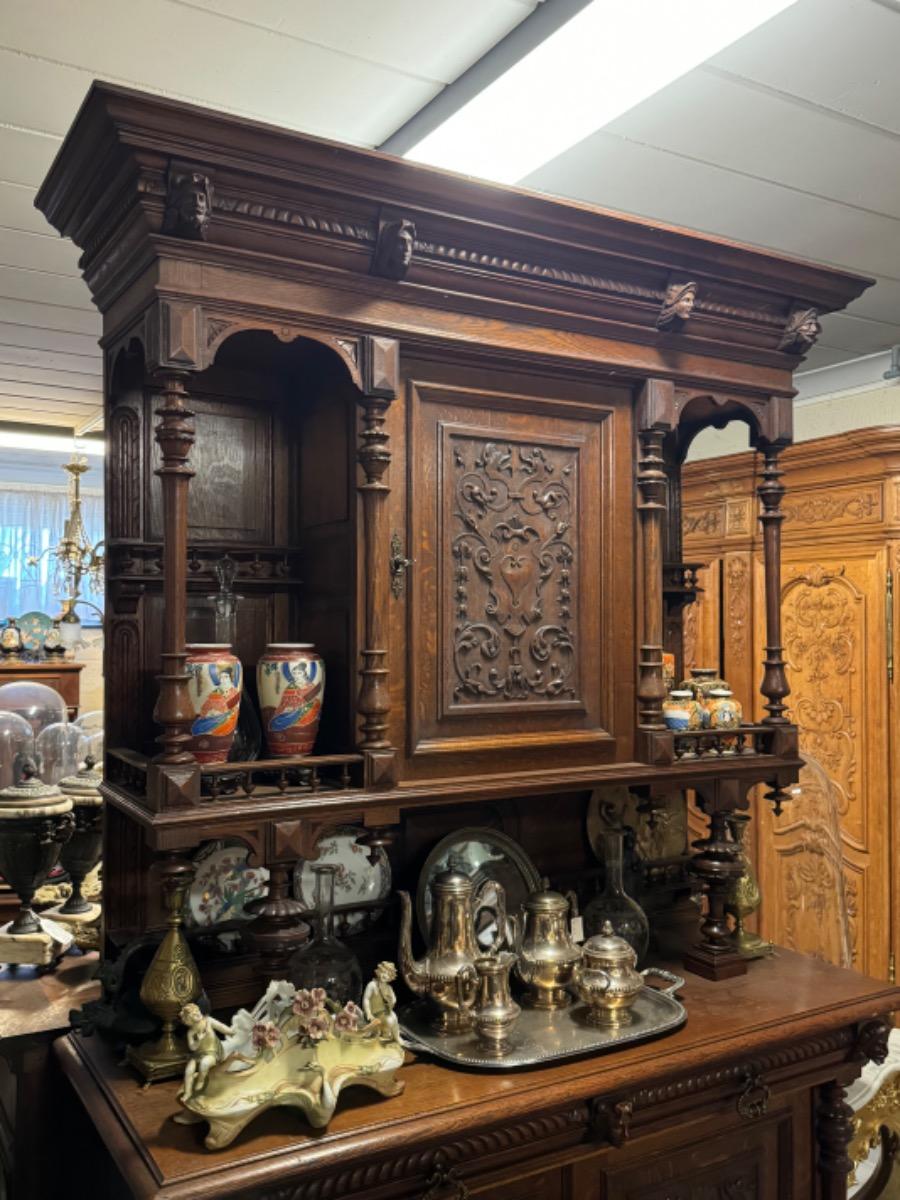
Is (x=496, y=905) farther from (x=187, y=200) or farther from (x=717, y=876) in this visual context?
(x=187, y=200)

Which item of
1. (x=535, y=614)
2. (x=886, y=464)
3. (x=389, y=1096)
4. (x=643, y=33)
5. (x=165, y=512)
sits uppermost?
(x=643, y=33)

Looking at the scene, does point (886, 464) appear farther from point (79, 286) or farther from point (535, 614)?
point (79, 286)

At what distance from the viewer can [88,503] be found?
29.4 ft

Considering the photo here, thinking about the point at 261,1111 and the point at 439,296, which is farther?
the point at 439,296

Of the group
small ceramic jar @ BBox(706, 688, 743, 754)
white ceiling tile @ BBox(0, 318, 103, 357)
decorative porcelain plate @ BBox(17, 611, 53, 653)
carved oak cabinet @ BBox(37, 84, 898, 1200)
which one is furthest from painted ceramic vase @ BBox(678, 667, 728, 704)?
decorative porcelain plate @ BBox(17, 611, 53, 653)

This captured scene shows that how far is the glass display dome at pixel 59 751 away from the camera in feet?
9.20

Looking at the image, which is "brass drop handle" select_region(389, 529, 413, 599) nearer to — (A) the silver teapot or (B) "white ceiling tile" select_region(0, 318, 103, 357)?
(A) the silver teapot

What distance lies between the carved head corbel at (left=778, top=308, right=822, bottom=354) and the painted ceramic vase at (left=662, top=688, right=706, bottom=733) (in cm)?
79

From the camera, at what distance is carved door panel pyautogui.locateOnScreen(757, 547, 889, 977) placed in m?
3.74

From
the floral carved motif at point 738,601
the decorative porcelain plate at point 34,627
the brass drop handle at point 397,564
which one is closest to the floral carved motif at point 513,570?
the brass drop handle at point 397,564

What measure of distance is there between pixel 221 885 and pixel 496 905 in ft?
1.78

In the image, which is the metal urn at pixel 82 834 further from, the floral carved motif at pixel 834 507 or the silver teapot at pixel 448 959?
the floral carved motif at pixel 834 507

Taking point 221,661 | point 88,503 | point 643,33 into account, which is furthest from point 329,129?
point 88,503

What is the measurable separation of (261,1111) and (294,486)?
1122 mm
